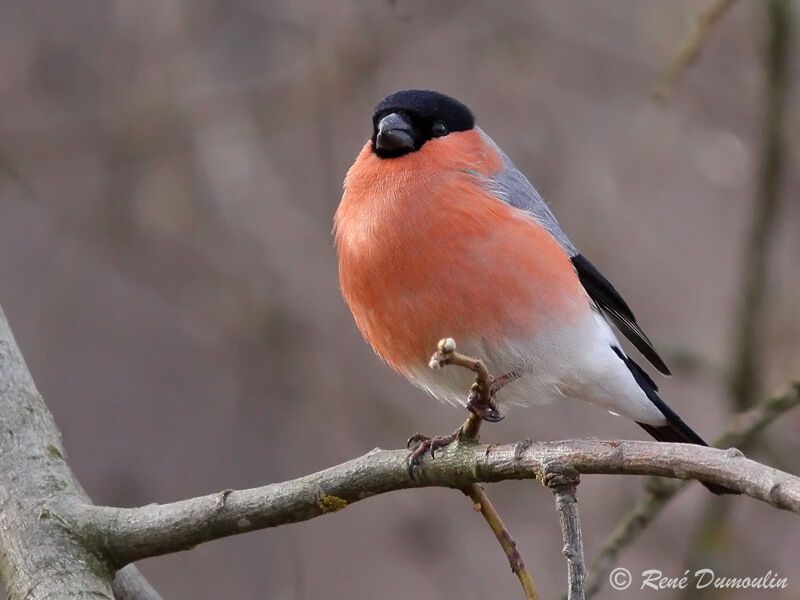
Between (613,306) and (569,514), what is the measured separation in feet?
4.76

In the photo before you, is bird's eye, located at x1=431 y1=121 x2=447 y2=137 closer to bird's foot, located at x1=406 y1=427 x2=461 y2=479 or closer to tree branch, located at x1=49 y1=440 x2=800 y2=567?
bird's foot, located at x1=406 y1=427 x2=461 y2=479

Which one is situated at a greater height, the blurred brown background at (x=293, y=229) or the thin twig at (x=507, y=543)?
the blurred brown background at (x=293, y=229)

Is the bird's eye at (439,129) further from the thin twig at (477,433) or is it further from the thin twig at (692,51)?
the thin twig at (477,433)

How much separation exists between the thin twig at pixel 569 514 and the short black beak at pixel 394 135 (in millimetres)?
1427

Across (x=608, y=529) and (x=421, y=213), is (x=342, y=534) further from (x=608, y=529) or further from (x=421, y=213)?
(x=421, y=213)

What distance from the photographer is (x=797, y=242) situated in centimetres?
482

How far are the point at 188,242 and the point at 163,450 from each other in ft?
3.21

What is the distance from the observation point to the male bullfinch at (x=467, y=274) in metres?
2.73

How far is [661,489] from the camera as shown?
3014mm

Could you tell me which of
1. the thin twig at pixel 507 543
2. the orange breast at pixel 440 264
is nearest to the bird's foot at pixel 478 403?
the thin twig at pixel 507 543

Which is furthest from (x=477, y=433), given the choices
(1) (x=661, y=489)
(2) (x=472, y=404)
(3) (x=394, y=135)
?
(3) (x=394, y=135)

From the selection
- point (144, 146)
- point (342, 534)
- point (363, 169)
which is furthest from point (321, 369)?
point (363, 169)

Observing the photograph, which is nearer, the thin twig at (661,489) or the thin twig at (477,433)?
the thin twig at (477,433)

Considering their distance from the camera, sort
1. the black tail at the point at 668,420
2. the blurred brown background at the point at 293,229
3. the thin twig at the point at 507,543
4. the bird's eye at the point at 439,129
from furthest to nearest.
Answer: the blurred brown background at the point at 293,229 < the black tail at the point at 668,420 < the bird's eye at the point at 439,129 < the thin twig at the point at 507,543
